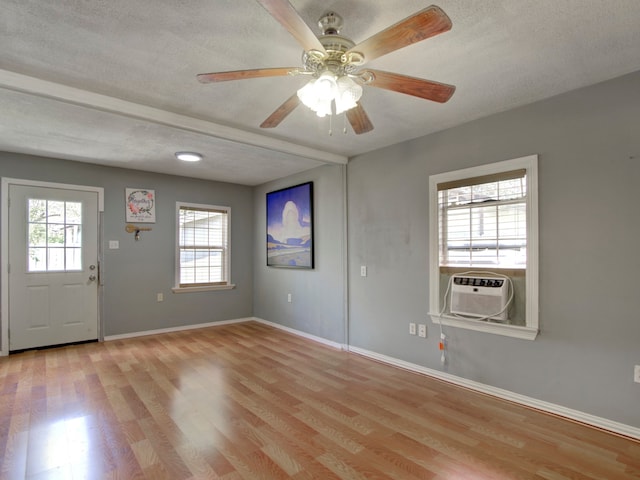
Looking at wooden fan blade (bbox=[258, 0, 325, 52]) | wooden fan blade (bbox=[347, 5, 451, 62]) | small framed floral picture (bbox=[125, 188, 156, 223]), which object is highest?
wooden fan blade (bbox=[258, 0, 325, 52])

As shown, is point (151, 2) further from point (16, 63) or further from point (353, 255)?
point (353, 255)

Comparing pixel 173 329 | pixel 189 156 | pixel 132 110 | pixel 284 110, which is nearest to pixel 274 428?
pixel 284 110

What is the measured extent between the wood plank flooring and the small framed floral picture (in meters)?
2.02

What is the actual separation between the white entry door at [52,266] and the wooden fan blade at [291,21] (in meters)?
4.18

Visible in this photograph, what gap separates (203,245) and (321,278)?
2087 mm

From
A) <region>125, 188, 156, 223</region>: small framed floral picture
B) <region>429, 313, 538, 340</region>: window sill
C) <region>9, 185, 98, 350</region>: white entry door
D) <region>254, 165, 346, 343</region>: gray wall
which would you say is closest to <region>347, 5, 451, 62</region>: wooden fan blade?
<region>429, 313, 538, 340</region>: window sill

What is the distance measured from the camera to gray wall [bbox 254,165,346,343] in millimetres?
4270

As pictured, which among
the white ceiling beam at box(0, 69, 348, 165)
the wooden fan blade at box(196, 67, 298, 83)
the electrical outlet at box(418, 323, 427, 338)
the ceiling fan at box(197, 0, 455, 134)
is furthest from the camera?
the electrical outlet at box(418, 323, 427, 338)

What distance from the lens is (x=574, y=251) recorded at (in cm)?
245

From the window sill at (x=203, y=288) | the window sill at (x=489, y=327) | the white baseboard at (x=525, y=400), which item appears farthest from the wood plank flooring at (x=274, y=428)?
the window sill at (x=203, y=288)

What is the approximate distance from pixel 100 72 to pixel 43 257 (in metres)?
3.06

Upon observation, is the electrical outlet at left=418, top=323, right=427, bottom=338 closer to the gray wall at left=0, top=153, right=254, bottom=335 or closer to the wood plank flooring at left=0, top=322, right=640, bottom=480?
the wood plank flooring at left=0, top=322, right=640, bottom=480

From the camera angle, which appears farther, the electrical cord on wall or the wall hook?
the wall hook

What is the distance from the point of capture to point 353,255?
4.10 meters
